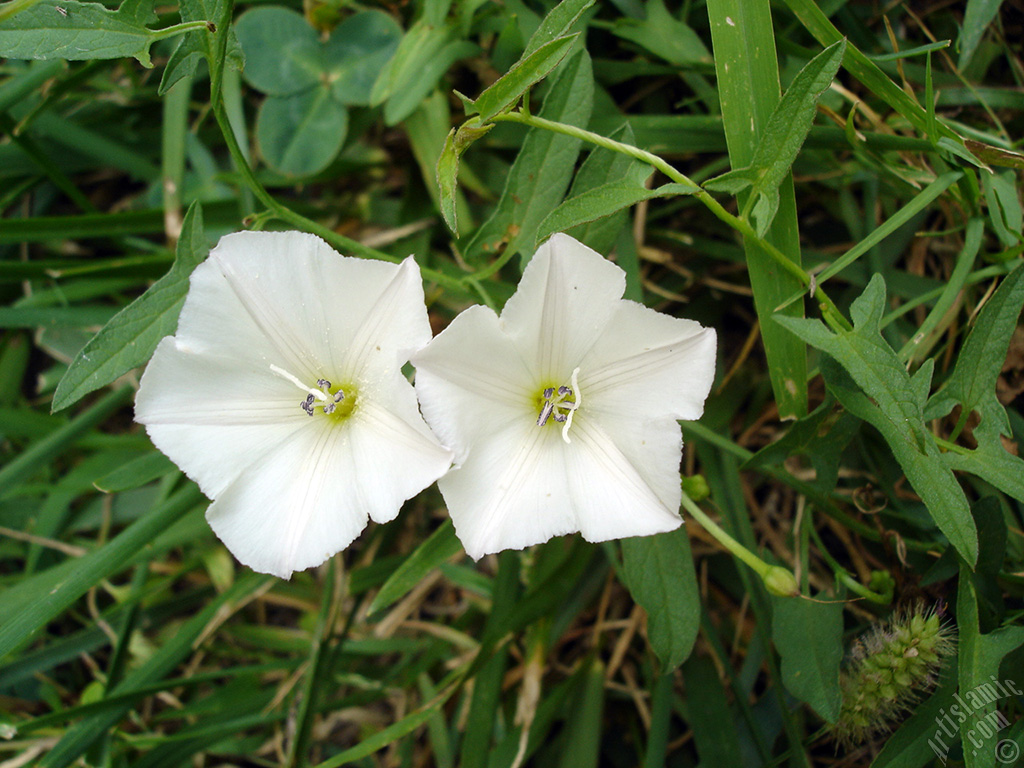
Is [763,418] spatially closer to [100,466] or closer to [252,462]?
[252,462]

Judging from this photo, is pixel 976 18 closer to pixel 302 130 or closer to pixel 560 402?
pixel 560 402

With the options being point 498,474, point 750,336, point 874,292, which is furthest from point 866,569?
point 498,474

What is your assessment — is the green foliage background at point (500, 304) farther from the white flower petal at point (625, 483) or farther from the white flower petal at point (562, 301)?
the white flower petal at point (625, 483)

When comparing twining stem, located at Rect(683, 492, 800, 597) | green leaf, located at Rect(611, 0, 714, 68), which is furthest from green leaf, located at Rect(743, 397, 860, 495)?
green leaf, located at Rect(611, 0, 714, 68)

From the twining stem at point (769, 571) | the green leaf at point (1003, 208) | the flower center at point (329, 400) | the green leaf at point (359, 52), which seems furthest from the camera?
the green leaf at point (359, 52)

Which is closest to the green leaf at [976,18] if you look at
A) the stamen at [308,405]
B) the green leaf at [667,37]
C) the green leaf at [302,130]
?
the green leaf at [667,37]

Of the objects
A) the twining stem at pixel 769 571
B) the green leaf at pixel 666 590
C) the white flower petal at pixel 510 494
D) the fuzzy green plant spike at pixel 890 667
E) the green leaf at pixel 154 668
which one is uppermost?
the white flower petal at pixel 510 494

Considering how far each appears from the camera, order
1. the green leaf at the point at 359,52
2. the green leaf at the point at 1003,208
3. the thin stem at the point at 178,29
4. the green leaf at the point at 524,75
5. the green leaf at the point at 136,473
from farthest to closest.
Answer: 1. the green leaf at the point at 359,52
2. the green leaf at the point at 136,473
3. the green leaf at the point at 1003,208
4. the thin stem at the point at 178,29
5. the green leaf at the point at 524,75
